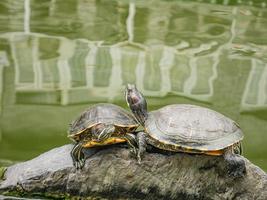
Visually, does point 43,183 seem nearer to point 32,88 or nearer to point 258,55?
point 32,88

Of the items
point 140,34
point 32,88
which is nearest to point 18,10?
point 140,34

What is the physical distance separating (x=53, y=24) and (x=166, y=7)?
257cm

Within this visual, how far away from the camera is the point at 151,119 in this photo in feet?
10.9

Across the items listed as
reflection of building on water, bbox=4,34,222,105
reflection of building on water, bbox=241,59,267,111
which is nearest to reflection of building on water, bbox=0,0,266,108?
reflection of building on water, bbox=4,34,222,105

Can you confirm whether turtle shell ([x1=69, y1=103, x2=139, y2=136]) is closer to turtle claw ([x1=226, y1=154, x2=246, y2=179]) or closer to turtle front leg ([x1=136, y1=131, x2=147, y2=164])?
turtle front leg ([x1=136, y1=131, x2=147, y2=164])

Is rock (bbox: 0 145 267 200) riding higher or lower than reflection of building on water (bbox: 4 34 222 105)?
higher

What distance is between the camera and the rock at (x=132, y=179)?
3297 mm

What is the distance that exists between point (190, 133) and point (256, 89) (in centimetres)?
307

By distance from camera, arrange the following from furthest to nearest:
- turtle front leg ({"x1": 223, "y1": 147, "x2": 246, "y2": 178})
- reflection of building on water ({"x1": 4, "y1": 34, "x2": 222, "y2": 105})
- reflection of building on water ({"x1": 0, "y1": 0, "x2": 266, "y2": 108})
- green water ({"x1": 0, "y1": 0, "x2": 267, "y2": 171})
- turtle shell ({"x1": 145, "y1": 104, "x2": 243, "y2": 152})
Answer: reflection of building on water ({"x1": 0, "y1": 0, "x2": 266, "y2": 108}), reflection of building on water ({"x1": 4, "y1": 34, "x2": 222, "y2": 105}), green water ({"x1": 0, "y1": 0, "x2": 267, "y2": 171}), turtle front leg ({"x1": 223, "y1": 147, "x2": 246, "y2": 178}), turtle shell ({"x1": 145, "y1": 104, "x2": 243, "y2": 152})

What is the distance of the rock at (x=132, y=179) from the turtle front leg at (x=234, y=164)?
0.13ft

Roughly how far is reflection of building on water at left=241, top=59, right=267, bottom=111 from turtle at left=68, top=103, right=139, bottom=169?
231 centimetres

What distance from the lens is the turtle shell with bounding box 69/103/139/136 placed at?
10.5 feet

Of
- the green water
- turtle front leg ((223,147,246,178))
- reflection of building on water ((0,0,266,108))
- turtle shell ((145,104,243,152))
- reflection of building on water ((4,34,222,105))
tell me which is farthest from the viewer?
reflection of building on water ((0,0,266,108))

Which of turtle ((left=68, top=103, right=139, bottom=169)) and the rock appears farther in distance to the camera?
the rock
